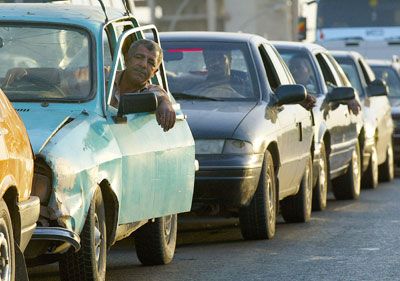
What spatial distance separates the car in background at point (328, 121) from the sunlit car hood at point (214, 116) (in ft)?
8.72

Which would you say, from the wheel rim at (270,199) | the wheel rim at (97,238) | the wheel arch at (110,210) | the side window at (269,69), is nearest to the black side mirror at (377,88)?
the side window at (269,69)

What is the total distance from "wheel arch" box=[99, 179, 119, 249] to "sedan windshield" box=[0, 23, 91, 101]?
670 millimetres

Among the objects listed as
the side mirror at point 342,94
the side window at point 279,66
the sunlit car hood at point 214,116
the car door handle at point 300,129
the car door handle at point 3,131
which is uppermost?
the car door handle at point 3,131

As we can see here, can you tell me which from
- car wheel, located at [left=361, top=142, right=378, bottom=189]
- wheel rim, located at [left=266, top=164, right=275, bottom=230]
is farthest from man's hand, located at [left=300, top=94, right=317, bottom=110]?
car wheel, located at [left=361, top=142, right=378, bottom=189]

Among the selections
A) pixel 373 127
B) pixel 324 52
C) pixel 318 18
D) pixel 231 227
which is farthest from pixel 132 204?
pixel 318 18

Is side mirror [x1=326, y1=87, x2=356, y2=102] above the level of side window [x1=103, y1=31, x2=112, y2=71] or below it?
below

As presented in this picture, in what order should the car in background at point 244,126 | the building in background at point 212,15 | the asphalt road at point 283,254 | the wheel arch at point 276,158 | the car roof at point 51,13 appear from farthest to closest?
the building in background at point 212,15
the wheel arch at point 276,158
the car in background at point 244,126
the asphalt road at point 283,254
the car roof at point 51,13

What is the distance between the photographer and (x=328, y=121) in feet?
55.2

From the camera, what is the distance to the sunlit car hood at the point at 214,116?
12.4 meters

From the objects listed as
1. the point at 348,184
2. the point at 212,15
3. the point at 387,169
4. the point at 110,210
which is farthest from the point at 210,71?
the point at 212,15

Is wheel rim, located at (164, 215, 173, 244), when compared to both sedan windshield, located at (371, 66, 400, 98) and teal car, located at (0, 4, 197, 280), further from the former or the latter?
sedan windshield, located at (371, 66, 400, 98)

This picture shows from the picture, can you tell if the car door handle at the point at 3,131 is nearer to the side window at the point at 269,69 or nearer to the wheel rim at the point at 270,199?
the wheel rim at the point at 270,199

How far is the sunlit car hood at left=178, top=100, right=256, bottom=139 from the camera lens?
490 inches

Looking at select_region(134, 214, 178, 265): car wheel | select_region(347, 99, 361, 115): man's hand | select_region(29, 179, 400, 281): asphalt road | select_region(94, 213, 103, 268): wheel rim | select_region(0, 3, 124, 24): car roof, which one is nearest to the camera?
select_region(94, 213, 103, 268): wheel rim
